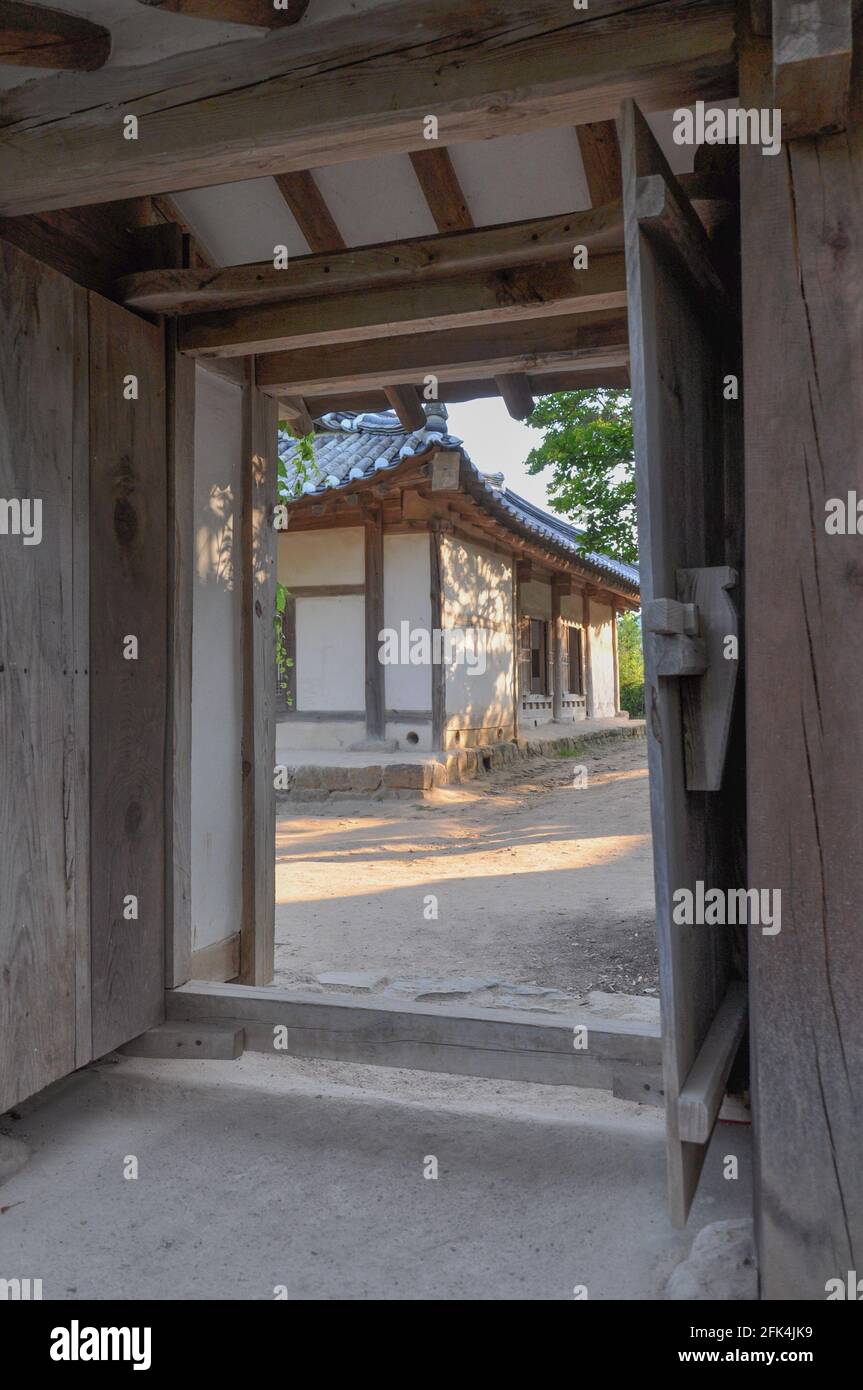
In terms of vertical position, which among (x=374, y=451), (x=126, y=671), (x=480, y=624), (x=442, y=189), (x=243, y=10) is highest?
Answer: (x=374, y=451)

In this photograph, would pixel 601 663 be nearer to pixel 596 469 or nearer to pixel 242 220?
pixel 596 469

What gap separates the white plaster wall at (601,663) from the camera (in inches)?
886

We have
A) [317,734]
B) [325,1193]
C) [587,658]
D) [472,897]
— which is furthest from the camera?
[587,658]

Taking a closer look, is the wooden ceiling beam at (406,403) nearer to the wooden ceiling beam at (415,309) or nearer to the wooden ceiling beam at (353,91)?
the wooden ceiling beam at (415,309)

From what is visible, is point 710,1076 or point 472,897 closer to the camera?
point 710,1076

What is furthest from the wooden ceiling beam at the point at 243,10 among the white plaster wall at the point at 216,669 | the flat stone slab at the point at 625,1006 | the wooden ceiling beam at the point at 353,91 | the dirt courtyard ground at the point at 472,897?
the dirt courtyard ground at the point at 472,897

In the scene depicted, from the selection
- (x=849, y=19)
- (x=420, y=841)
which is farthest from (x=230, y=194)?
(x=420, y=841)

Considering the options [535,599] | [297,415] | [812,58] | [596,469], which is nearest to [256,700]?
[297,415]

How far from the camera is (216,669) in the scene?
3816mm

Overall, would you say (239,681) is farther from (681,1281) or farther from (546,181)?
(681,1281)

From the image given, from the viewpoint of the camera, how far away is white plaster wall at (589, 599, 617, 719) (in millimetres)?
22516

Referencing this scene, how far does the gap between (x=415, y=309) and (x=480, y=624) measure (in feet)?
35.9

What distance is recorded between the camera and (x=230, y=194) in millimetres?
3512
